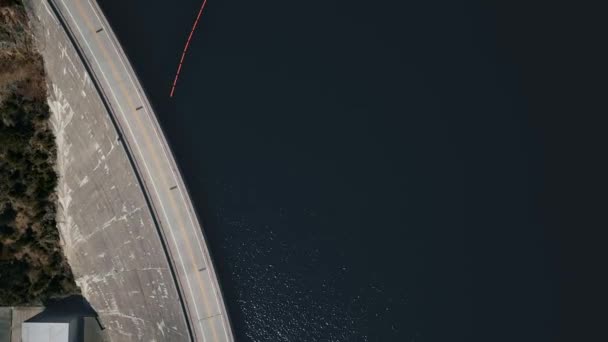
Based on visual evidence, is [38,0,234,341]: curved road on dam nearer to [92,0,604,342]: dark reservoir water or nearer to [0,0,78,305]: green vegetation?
[92,0,604,342]: dark reservoir water

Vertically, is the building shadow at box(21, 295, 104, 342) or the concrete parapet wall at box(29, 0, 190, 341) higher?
the concrete parapet wall at box(29, 0, 190, 341)

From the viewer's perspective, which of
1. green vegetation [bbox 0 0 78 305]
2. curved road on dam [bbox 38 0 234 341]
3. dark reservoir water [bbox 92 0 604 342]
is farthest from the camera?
dark reservoir water [bbox 92 0 604 342]

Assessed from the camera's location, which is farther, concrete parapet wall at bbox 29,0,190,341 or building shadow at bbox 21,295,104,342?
building shadow at bbox 21,295,104,342

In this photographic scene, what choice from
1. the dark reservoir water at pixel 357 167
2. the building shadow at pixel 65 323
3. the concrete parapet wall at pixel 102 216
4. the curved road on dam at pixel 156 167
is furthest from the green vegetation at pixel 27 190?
the dark reservoir water at pixel 357 167

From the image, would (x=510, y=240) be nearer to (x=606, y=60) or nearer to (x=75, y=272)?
(x=606, y=60)

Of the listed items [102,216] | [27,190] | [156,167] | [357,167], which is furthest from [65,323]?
[357,167]

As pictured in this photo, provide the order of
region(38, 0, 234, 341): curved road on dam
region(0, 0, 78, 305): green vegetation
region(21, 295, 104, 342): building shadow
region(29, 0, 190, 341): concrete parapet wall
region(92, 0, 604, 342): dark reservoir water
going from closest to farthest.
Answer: region(38, 0, 234, 341): curved road on dam, region(29, 0, 190, 341): concrete parapet wall, region(0, 0, 78, 305): green vegetation, region(21, 295, 104, 342): building shadow, region(92, 0, 604, 342): dark reservoir water

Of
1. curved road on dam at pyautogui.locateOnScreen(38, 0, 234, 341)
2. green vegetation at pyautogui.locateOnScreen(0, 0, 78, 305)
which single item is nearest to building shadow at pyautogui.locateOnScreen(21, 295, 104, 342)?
green vegetation at pyautogui.locateOnScreen(0, 0, 78, 305)

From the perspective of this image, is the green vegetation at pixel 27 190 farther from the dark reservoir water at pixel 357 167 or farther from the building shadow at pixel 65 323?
the dark reservoir water at pixel 357 167
